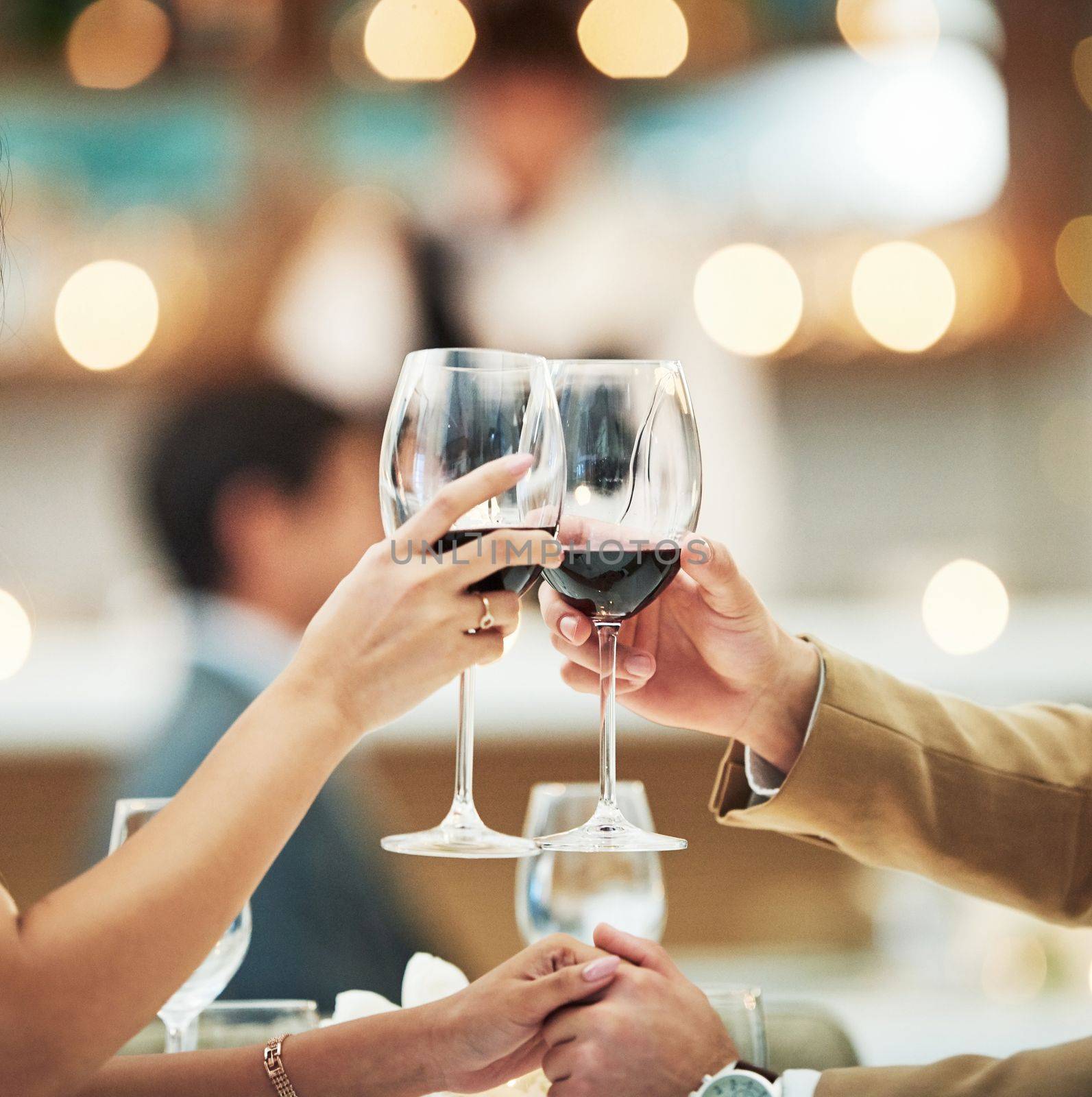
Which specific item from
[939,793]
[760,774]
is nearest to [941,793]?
[939,793]

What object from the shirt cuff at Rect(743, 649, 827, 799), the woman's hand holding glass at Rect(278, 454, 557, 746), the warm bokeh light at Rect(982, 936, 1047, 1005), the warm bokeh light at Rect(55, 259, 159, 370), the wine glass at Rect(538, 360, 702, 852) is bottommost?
the warm bokeh light at Rect(982, 936, 1047, 1005)

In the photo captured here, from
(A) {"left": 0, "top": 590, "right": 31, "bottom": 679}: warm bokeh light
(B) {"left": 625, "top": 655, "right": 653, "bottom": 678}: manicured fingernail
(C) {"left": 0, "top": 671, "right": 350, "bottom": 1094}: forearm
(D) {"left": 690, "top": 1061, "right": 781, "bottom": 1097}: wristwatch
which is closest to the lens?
(C) {"left": 0, "top": 671, "right": 350, "bottom": 1094}: forearm

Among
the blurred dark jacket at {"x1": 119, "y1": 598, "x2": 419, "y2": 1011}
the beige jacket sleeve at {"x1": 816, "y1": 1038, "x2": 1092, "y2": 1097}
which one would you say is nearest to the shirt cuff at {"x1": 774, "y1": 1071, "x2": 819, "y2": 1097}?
the beige jacket sleeve at {"x1": 816, "y1": 1038, "x2": 1092, "y2": 1097}

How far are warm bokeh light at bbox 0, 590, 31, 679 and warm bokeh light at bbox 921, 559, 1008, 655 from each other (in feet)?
6.19

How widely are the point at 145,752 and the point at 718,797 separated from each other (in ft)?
3.23

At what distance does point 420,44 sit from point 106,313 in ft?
3.06

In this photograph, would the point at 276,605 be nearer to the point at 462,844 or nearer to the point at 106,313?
the point at 462,844

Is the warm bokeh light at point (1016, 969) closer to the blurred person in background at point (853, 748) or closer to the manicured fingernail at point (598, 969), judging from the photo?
the blurred person in background at point (853, 748)

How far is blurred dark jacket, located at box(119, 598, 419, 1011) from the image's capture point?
63.9 inches

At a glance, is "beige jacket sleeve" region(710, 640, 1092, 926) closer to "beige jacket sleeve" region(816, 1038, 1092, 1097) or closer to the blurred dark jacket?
"beige jacket sleeve" region(816, 1038, 1092, 1097)

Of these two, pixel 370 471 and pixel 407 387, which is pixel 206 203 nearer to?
pixel 370 471

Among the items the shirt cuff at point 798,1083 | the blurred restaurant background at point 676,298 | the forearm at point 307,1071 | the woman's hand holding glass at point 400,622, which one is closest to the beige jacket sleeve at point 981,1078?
the shirt cuff at point 798,1083

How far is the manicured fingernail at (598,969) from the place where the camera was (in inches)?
31.5

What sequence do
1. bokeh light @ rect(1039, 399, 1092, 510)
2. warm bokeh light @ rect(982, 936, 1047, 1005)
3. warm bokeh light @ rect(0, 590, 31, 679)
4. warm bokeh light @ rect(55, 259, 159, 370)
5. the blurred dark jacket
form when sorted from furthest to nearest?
1. bokeh light @ rect(1039, 399, 1092, 510)
2. warm bokeh light @ rect(55, 259, 159, 370)
3. warm bokeh light @ rect(982, 936, 1047, 1005)
4. warm bokeh light @ rect(0, 590, 31, 679)
5. the blurred dark jacket
